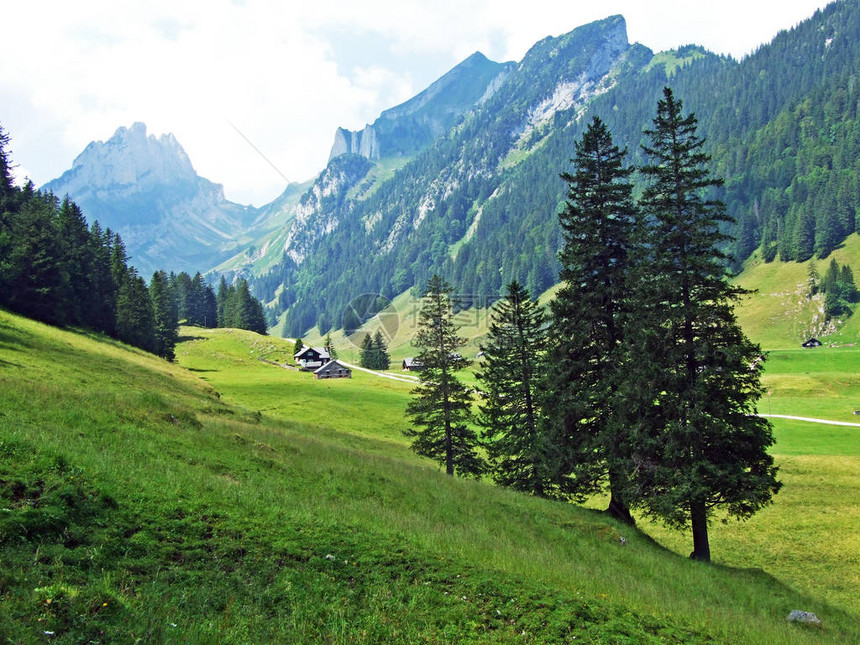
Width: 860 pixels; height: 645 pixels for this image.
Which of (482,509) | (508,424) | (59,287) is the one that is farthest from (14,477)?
(59,287)

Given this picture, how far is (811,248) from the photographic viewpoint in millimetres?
165625

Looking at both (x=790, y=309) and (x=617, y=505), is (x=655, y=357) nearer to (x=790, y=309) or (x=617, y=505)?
(x=617, y=505)

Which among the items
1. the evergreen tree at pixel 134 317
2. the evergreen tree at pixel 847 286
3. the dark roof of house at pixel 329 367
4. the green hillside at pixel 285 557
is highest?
the evergreen tree at pixel 847 286

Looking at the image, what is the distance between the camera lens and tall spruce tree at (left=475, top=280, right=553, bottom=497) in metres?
30.1

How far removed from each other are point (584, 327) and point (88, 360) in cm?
3467

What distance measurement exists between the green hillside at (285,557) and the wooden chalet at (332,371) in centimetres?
8369

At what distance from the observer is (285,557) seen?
9.84m

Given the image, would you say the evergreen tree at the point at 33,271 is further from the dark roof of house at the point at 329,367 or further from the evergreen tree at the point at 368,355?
the evergreen tree at the point at 368,355

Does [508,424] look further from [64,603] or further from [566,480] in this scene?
[64,603]

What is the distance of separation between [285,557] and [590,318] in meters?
19.2

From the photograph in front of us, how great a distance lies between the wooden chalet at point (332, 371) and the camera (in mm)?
103438

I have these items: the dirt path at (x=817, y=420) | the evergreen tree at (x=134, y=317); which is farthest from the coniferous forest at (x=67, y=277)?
the dirt path at (x=817, y=420)

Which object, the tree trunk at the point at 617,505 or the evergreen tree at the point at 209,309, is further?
the evergreen tree at the point at 209,309

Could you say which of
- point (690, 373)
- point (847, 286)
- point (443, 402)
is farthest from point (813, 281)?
point (690, 373)
